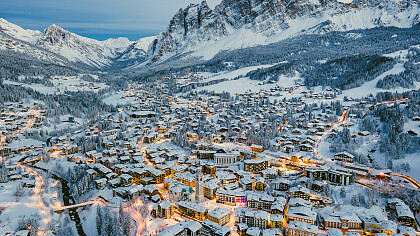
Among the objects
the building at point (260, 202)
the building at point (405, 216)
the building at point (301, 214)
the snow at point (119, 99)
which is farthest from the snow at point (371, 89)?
the snow at point (119, 99)

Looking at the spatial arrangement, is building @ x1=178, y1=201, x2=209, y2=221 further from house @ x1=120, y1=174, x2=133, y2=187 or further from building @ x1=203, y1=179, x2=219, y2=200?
house @ x1=120, y1=174, x2=133, y2=187

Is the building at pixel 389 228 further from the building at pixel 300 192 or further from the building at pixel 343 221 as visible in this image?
the building at pixel 300 192

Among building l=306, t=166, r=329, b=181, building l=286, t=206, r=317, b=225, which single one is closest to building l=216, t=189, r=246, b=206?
building l=286, t=206, r=317, b=225

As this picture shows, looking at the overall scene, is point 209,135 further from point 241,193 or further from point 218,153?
point 241,193

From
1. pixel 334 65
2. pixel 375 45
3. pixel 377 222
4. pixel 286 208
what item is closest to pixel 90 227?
pixel 286 208

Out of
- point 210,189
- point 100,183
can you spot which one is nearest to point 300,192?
point 210,189

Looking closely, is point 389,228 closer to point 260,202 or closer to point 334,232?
point 334,232
